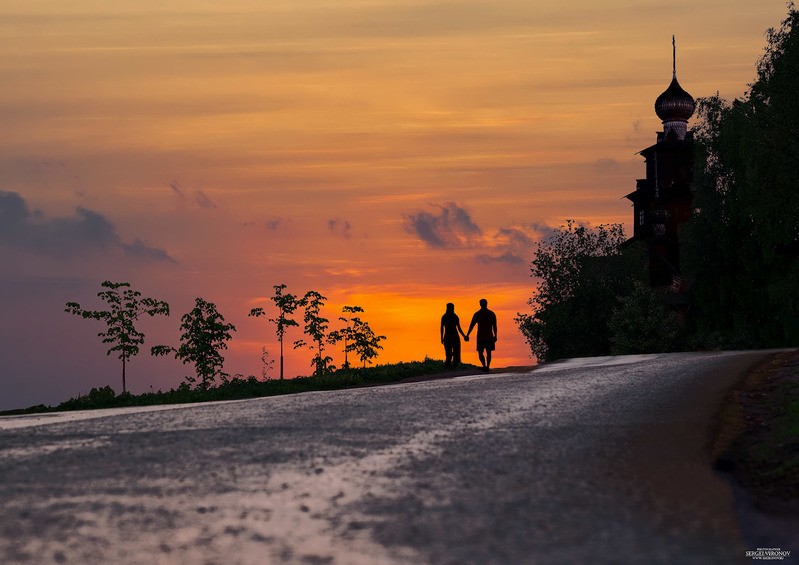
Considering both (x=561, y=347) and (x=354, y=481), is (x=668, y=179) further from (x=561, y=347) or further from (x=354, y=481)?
(x=354, y=481)

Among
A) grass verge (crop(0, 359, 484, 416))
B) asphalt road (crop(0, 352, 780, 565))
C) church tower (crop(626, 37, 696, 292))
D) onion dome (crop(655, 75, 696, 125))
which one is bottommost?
asphalt road (crop(0, 352, 780, 565))

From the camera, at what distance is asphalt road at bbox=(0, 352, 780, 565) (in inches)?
273

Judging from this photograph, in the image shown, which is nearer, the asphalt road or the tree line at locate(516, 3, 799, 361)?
the asphalt road

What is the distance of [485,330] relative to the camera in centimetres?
2989

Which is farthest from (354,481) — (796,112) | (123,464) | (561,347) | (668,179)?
(668,179)

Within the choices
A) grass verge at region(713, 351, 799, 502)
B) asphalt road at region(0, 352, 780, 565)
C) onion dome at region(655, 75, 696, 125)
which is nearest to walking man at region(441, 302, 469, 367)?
grass verge at region(713, 351, 799, 502)

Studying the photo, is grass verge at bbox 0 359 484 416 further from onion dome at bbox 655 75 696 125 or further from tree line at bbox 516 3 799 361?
onion dome at bbox 655 75 696 125

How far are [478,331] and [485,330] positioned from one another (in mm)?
229

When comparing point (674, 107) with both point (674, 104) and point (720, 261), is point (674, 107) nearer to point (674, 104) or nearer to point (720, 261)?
point (674, 104)

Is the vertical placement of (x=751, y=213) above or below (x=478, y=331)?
above

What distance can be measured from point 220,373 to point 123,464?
34215mm

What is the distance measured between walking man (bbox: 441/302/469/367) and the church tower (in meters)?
57.3

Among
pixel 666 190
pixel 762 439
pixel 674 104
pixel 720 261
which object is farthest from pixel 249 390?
pixel 674 104

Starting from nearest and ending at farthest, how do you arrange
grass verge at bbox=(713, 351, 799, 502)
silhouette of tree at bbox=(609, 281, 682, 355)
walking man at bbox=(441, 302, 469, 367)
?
grass verge at bbox=(713, 351, 799, 502) < walking man at bbox=(441, 302, 469, 367) < silhouette of tree at bbox=(609, 281, 682, 355)
